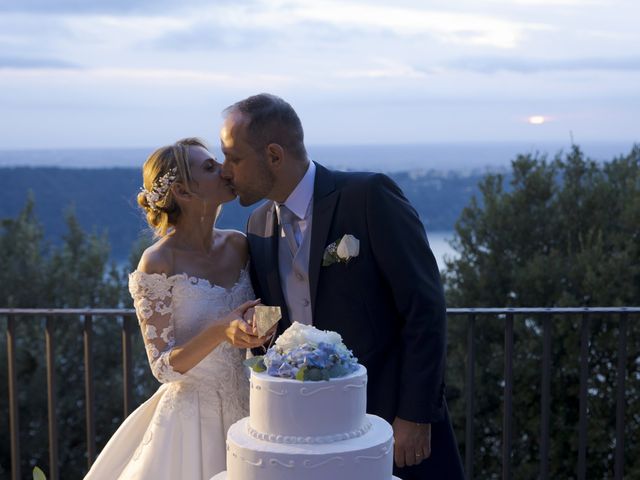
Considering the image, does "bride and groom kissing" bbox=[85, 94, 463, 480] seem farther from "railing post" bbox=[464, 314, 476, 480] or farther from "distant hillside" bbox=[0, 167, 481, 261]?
"distant hillside" bbox=[0, 167, 481, 261]

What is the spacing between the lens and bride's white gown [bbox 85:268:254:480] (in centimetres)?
344

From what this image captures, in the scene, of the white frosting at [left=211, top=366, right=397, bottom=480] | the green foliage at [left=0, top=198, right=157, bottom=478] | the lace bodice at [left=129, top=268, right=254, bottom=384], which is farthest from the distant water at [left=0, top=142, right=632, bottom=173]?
the white frosting at [left=211, top=366, right=397, bottom=480]

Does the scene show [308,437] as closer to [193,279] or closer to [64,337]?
[193,279]

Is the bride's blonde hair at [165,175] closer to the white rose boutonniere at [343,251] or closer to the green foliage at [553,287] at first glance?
the white rose boutonniere at [343,251]

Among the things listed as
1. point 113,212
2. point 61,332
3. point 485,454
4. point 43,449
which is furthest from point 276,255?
point 113,212

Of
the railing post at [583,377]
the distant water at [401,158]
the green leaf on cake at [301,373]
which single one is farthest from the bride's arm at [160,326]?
the distant water at [401,158]

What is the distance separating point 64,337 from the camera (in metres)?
12.9

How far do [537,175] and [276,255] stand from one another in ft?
27.6

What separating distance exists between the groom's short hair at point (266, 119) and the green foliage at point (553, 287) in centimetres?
682

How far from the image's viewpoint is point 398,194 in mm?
3168

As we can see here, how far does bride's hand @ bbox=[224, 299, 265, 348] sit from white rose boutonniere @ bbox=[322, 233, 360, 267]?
300 millimetres

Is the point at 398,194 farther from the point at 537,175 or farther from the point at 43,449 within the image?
the point at 43,449

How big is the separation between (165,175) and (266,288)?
2.01 ft

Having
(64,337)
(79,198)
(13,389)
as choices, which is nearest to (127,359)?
(13,389)
